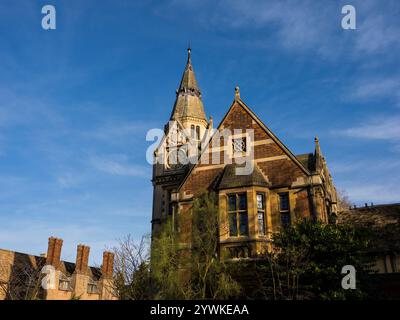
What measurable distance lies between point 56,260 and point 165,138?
19616 millimetres

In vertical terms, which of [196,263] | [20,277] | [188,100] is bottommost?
[196,263]

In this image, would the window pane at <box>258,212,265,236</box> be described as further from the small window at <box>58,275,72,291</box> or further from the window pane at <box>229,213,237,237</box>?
the small window at <box>58,275,72,291</box>

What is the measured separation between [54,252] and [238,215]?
27.5 metres

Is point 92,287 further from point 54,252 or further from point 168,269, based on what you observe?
point 168,269

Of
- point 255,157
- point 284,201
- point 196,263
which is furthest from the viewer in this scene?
point 255,157

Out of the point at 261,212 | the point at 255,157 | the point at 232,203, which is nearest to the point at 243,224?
the point at 261,212

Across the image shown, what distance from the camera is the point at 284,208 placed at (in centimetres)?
2295

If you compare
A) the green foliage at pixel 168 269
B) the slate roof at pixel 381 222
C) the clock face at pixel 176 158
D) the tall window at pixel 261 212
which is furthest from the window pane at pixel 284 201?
the clock face at pixel 176 158

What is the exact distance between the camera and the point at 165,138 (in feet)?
113

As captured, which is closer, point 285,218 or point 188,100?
point 285,218

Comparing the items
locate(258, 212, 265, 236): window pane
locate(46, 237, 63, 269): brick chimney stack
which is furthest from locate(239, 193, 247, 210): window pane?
locate(46, 237, 63, 269): brick chimney stack

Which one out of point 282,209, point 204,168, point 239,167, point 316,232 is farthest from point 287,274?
point 204,168

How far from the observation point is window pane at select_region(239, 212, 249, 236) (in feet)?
73.8

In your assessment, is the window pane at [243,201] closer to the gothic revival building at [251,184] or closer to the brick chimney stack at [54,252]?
the gothic revival building at [251,184]
